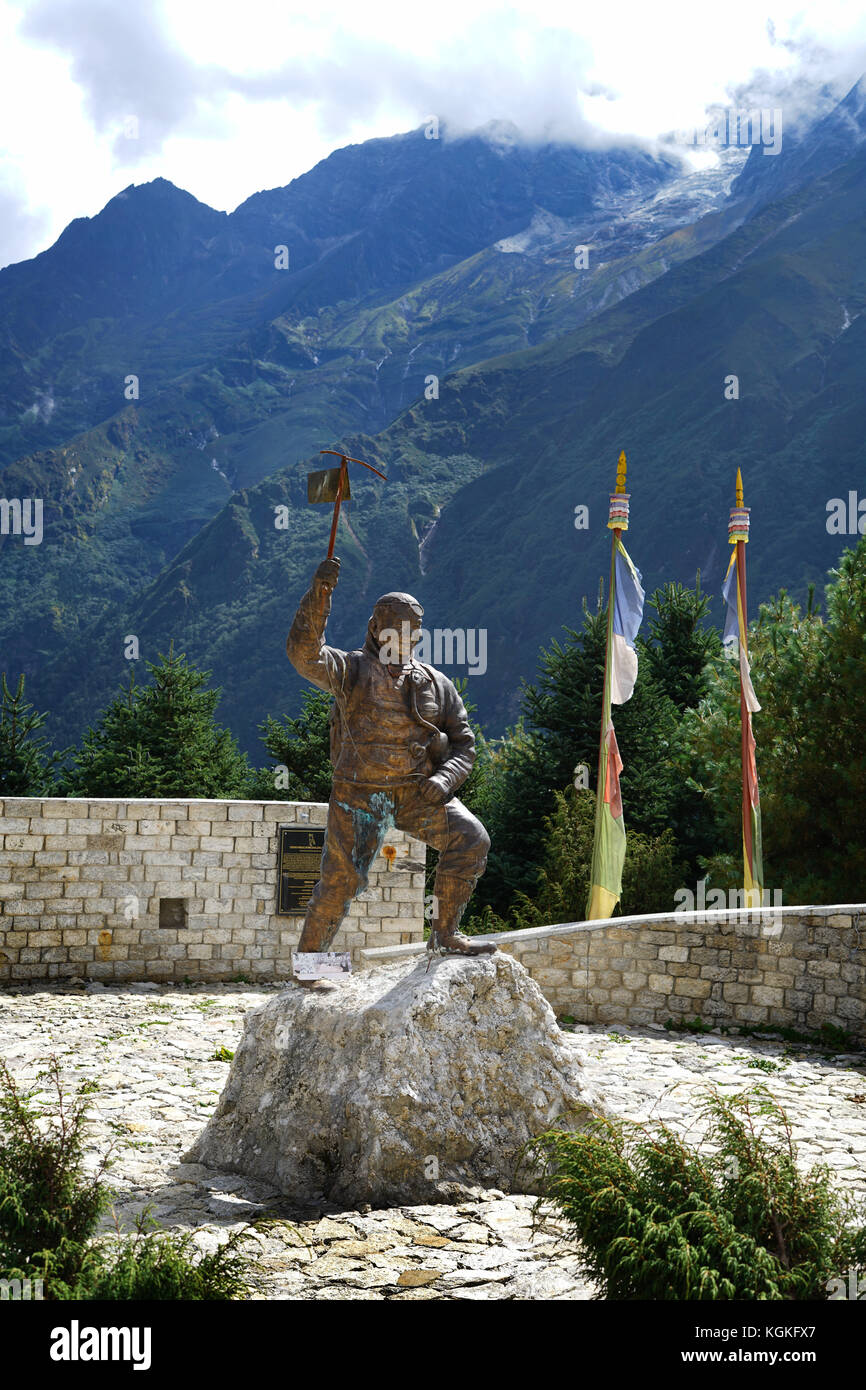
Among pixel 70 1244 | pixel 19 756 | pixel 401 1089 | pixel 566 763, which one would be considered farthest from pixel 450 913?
pixel 19 756

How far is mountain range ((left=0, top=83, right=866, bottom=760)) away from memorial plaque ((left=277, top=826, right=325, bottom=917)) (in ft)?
152

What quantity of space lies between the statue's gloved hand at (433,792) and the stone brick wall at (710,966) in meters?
4.76

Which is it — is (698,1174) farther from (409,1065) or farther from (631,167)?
(631,167)

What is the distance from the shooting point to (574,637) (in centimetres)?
1711

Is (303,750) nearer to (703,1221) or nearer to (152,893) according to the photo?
(152,893)

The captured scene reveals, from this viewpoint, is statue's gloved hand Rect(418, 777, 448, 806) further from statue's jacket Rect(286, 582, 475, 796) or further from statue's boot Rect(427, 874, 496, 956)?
statue's boot Rect(427, 874, 496, 956)

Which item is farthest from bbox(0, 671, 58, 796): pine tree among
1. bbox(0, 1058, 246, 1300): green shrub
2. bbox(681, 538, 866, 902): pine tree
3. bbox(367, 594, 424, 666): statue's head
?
bbox(0, 1058, 246, 1300): green shrub

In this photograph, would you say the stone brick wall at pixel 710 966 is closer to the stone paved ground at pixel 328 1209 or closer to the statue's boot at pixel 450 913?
the stone paved ground at pixel 328 1209

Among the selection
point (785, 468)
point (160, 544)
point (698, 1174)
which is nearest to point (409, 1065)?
point (698, 1174)

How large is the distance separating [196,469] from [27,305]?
5069 cm

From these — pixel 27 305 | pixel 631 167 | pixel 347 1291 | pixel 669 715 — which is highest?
pixel 631 167

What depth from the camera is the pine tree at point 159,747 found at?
1788 centimetres

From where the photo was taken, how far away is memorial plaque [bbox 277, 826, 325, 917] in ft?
38.8
